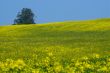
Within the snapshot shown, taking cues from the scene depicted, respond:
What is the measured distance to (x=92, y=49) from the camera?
93.8 ft

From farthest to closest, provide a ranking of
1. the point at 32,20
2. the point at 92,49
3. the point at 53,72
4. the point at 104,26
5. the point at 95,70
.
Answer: the point at 32,20 < the point at 104,26 < the point at 92,49 < the point at 95,70 < the point at 53,72

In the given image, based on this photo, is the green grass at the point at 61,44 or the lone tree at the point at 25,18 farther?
the lone tree at the point at 25,18

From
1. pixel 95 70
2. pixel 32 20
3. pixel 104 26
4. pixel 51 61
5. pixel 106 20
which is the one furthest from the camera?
pixel 32 20


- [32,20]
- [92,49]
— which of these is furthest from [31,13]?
[92,49]

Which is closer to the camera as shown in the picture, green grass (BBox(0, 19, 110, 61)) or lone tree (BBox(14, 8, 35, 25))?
green grass (BBox(0, 19, 110, 61))

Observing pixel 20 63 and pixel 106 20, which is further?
pixel 106 20

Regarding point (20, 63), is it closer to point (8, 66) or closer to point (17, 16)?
point (8, 66)

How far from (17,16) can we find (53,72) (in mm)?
118152

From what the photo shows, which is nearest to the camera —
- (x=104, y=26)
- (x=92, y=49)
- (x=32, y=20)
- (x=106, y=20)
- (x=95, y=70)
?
(x=95, y=70)

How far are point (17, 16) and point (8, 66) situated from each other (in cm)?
11720

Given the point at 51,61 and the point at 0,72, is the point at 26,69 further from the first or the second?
the point at 51,61

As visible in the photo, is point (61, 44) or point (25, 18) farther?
point (25, 18)

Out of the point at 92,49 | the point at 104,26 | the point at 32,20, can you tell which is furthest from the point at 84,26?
the point at 32,20

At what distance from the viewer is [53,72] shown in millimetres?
12539
